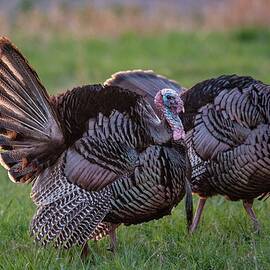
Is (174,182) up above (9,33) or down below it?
above

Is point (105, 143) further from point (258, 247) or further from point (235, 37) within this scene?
point (235, 37)

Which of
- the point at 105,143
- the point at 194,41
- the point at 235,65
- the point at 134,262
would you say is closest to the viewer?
the point at 134,262

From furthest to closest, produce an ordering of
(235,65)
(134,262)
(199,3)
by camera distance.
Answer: (199,3) < (235,65) < (134,262)

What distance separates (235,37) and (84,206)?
36.8 ft

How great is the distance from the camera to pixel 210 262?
492cm

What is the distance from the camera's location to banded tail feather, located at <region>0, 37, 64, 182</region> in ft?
16.9

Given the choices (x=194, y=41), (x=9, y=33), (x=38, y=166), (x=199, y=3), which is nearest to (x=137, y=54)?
(x=194, y=41)

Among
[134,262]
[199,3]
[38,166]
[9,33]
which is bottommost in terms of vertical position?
[199,3]

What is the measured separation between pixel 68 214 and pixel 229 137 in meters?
1.36

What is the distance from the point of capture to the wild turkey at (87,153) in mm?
5004

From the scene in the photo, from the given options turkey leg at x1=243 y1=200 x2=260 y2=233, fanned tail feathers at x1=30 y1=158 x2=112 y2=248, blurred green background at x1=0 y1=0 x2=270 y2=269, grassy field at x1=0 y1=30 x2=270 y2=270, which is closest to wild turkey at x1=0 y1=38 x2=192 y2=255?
fanned tail feathers at x1=30 y1=158 x2=112 y2=248

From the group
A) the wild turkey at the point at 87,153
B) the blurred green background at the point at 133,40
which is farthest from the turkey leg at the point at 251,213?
the blurred green background at the point at 133,40

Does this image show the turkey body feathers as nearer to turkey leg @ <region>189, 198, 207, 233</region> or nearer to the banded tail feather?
turkey leg @ <region>189, 198, 207, 233</region>

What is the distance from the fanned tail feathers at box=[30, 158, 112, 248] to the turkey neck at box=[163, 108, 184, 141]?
53 cm
